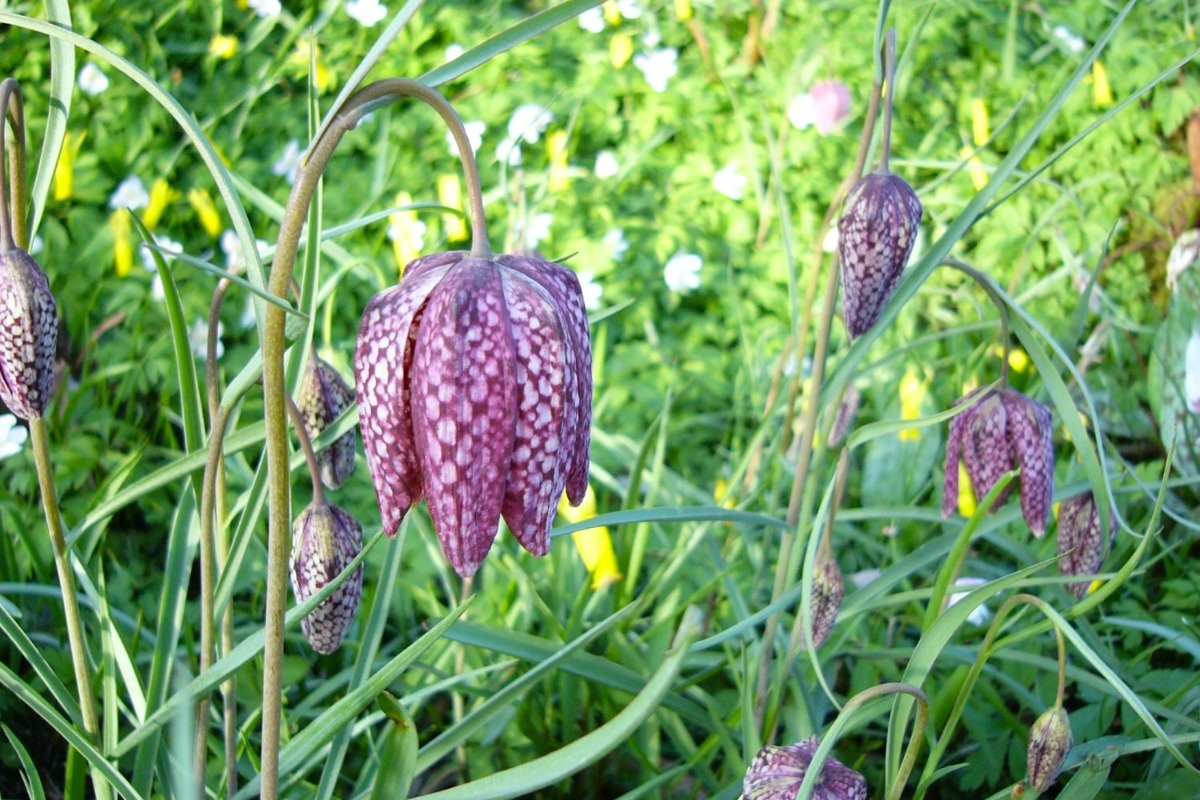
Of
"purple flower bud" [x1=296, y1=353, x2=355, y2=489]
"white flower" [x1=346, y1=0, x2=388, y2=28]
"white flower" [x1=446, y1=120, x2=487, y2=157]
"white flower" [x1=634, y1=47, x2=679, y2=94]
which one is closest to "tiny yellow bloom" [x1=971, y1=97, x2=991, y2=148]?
"white flower" [x1=634, y1=47, x2=679, y2=94]

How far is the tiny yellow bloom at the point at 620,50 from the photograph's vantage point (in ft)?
9.60

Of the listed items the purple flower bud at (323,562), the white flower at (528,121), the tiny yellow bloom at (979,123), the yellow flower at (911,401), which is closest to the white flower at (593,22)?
the white flower at (528,121)

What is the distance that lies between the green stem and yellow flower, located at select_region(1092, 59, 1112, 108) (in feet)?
9.04

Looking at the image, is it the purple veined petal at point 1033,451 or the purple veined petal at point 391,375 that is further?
the purple veined petal at point 1033,451

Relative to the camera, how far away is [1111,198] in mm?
2740

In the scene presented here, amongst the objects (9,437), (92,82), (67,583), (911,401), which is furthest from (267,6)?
(67,583)

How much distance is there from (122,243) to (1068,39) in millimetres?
2496

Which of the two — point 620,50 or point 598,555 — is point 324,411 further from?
point 620,50

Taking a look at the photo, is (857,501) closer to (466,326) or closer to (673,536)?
Result: (673,536)

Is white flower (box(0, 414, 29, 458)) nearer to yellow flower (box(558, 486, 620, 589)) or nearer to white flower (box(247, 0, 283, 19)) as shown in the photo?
yellow flower (box(558, 486, 620, 589))

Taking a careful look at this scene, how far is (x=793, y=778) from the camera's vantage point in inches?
38.0

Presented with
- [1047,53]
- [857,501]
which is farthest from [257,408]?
[1047,53]

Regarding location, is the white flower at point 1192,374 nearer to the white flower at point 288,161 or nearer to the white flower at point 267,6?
the white flower at point 288,161

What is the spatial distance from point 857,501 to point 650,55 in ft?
4.87
